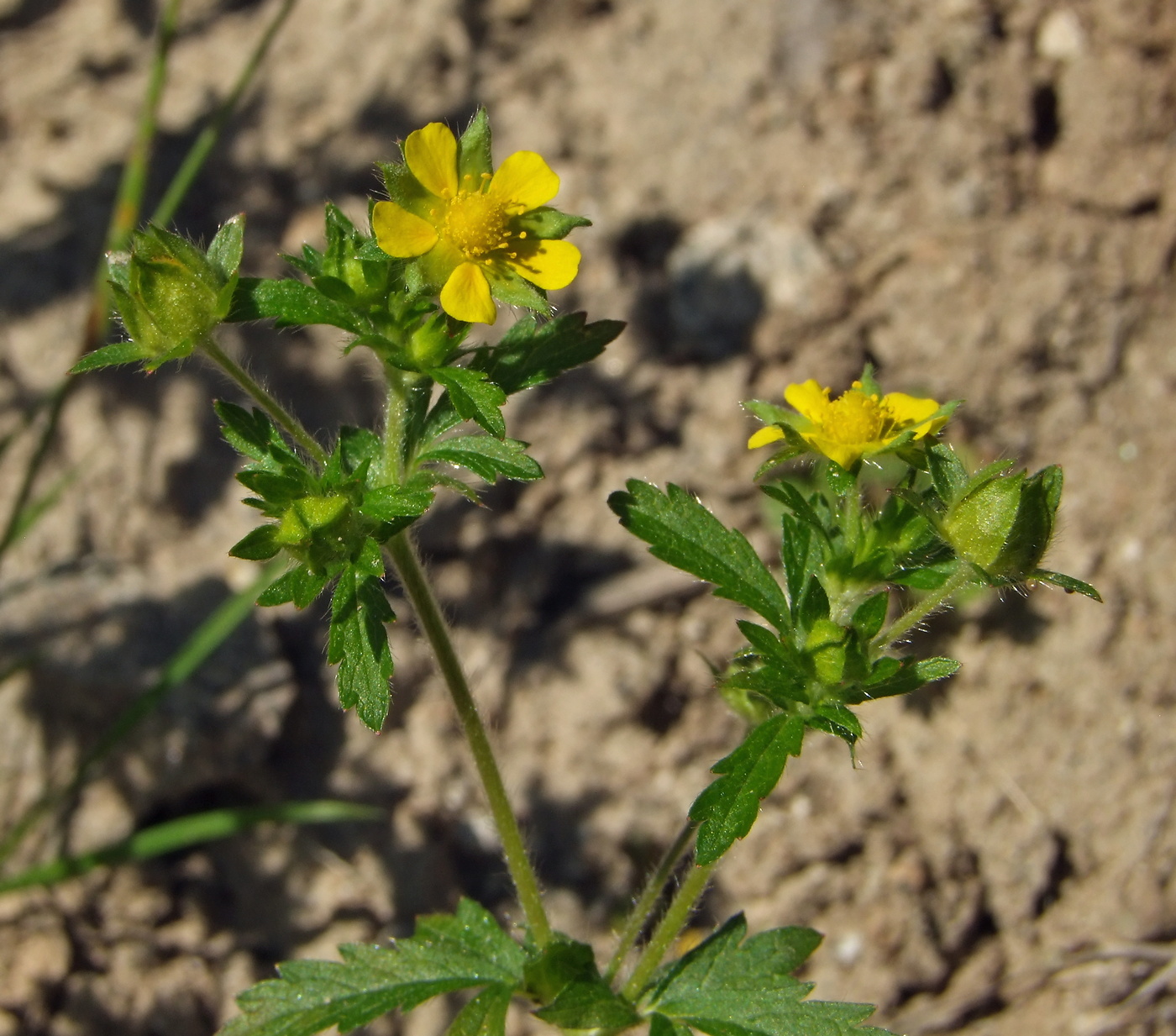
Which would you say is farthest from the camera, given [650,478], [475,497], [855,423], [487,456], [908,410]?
[650,478]

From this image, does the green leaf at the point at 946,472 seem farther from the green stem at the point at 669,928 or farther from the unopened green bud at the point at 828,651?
the green stem at the point at 669,928

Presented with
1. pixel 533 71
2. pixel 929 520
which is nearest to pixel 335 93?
pixel 533 71

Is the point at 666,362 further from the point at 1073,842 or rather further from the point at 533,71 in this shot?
the point at 1073,842

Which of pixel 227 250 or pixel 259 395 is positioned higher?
pixel 227 250

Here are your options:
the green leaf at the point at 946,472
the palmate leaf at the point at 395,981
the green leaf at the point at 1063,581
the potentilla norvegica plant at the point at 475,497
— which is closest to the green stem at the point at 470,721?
the potentilla norvegica plant at the point at 475,497

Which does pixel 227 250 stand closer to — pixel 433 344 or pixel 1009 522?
pixel 433 344

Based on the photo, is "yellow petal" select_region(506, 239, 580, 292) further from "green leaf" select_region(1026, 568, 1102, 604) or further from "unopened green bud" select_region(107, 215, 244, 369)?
"green leaf" select_region(1026, 568, 1102, 604)

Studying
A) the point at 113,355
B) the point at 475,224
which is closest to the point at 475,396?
the point at 475,224

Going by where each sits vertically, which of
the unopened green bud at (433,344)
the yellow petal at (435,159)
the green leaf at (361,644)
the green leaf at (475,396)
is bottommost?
the green leaf at (361,644)

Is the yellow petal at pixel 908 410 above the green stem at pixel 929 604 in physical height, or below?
above
